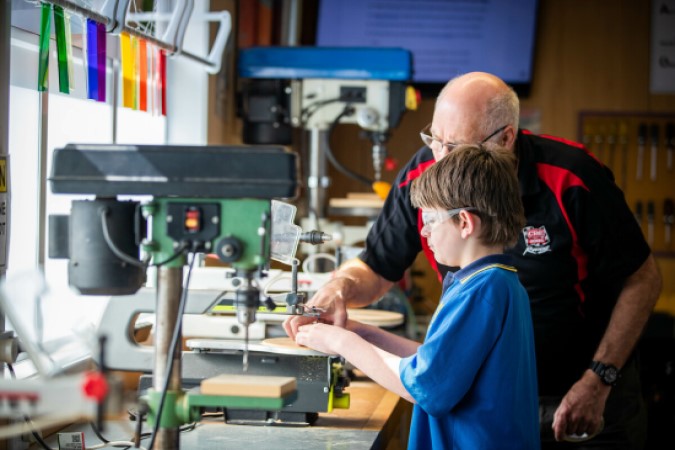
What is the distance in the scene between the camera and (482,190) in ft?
5.62

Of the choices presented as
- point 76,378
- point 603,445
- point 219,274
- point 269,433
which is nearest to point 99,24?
point 219,274

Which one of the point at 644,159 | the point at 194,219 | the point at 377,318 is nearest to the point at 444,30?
the point at 644,159

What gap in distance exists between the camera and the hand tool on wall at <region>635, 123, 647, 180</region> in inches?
197

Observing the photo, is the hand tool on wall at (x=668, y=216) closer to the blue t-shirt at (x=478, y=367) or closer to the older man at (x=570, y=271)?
the older man at (x=570, y=271)

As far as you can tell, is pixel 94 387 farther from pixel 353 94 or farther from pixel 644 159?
pixel 644 159

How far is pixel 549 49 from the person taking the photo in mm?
5090

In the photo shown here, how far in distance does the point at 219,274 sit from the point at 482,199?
1217 millimetres

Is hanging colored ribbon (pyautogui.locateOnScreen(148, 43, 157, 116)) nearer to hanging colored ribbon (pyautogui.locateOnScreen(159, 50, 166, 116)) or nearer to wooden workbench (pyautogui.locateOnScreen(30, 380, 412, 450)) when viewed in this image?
hanging colored ribbon (pyautogui.locateOnScreen(159, 50, 166, 116))

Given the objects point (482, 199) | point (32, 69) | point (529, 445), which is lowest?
point (529, 445)

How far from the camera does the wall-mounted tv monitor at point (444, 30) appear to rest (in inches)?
192

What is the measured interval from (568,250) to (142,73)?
123 centimetres

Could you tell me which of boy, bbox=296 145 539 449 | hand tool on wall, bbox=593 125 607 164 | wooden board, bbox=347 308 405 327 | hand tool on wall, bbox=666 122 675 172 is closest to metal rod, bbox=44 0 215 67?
boy, bbox=296 145 539 449

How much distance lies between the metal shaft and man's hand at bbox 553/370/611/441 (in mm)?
1074

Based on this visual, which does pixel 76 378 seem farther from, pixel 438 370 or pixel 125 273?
pixel 438 370
